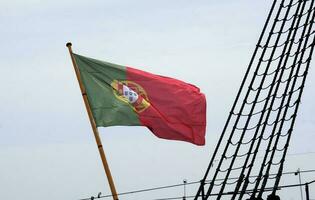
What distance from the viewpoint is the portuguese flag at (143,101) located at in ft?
59.4

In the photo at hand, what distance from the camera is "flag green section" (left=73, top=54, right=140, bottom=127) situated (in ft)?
59.2

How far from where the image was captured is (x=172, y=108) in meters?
18.4

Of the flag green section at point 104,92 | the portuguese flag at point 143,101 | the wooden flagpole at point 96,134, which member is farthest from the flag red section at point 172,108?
the wooden flagpole at point 96,134

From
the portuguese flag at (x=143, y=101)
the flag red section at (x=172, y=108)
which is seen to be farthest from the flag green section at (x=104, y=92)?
the flag red section at (x=172, y=108)

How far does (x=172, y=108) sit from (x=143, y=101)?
2.34 feet

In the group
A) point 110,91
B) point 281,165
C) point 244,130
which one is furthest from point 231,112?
point 110,91

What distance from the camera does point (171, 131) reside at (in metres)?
18.1

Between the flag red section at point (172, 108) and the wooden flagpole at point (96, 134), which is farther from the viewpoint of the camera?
the flag red section at point (172, 108)

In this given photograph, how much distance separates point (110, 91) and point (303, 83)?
463cm

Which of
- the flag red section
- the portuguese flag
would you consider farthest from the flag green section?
the flag red section

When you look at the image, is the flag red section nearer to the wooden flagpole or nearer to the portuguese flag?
the portuguese flag

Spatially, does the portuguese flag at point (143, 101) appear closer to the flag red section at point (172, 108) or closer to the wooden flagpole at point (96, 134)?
the flag red section at point (172, 108)

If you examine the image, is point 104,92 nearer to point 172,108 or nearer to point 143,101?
point 143,101

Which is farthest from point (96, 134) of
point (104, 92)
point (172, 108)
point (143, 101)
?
point (172, 108)
